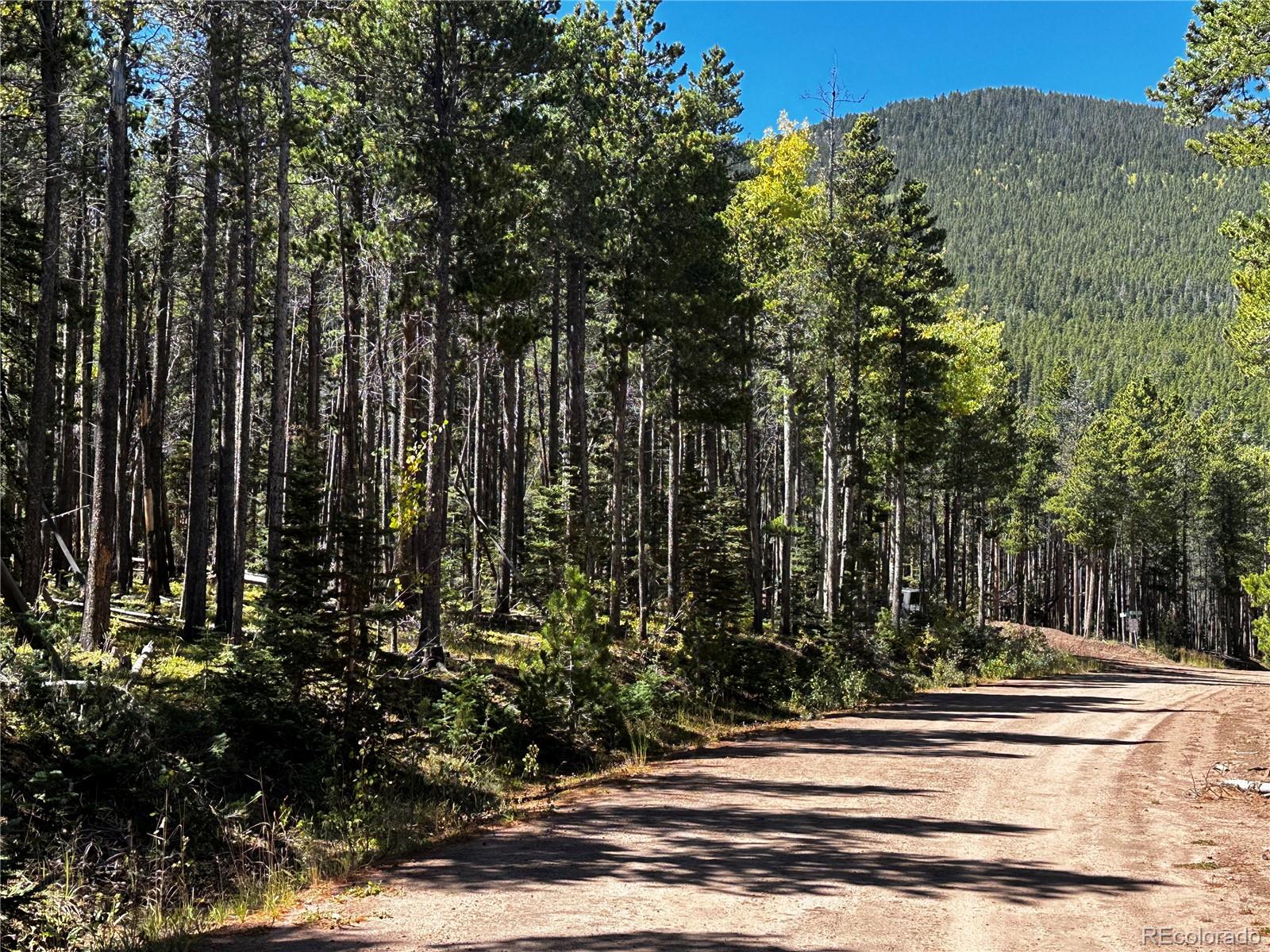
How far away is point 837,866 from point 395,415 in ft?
65.0

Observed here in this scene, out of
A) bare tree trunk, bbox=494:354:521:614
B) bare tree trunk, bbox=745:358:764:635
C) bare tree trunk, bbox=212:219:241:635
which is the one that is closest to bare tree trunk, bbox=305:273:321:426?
bare tree trunk, bbox=212:219:241:635

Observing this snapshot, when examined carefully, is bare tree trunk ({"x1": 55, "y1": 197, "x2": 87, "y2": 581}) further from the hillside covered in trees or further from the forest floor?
the forest floor

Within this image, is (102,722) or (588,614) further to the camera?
(588,614)

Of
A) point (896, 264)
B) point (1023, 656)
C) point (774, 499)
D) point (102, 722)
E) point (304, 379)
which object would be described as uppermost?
point (896, 264)

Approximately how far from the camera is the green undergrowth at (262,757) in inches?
307

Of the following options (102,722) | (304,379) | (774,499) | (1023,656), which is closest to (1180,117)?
(102,722)

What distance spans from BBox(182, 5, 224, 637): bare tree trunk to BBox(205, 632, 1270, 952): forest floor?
9311 mm

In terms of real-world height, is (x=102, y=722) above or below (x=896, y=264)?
below

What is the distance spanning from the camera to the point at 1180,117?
16922 mm

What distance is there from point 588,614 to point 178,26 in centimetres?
1172

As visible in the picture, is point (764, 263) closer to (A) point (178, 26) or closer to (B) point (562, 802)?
(A) point (178, 26)

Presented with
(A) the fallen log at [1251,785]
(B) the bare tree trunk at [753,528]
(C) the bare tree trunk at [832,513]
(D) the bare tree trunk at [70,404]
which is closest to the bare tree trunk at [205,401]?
(D) the bare tree trunk at [70,404]

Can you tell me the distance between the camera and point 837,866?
26.7 feet

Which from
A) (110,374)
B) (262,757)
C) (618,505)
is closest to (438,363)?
(110,374)
